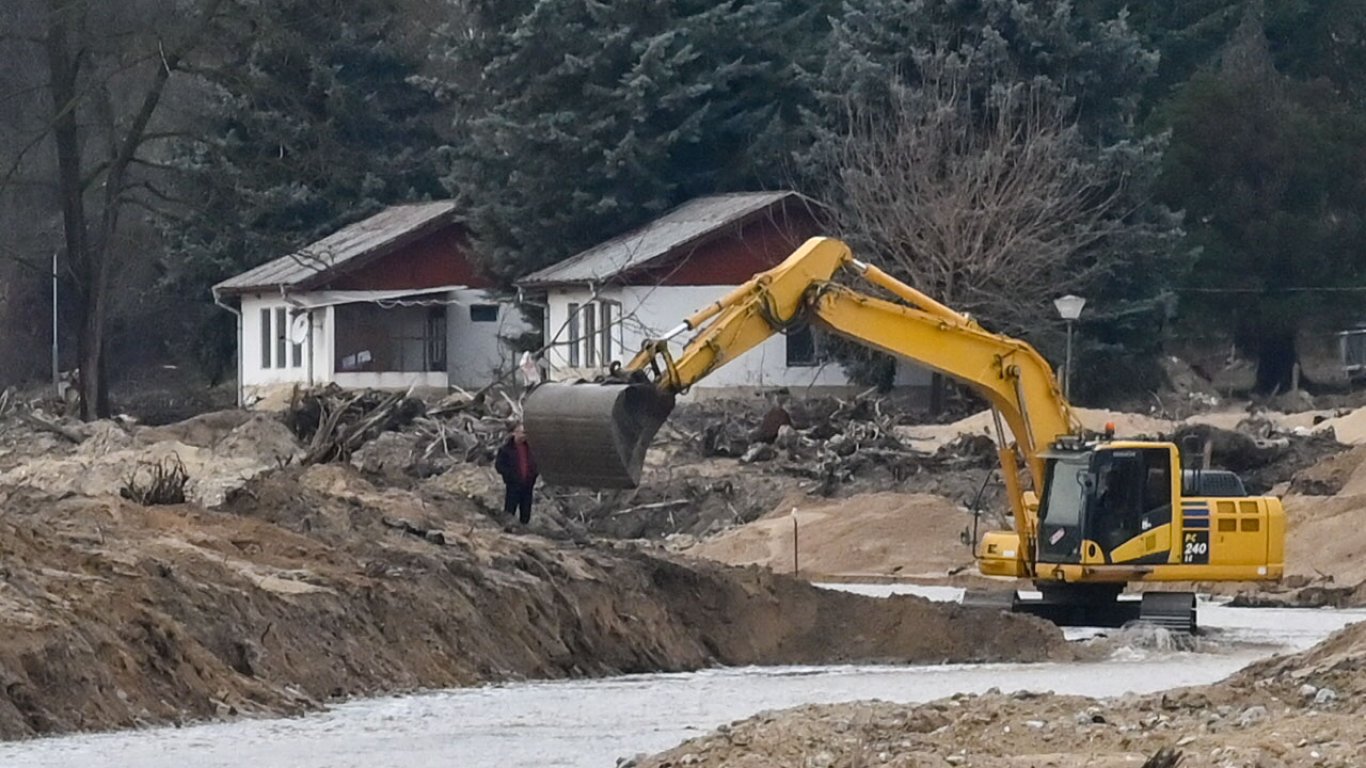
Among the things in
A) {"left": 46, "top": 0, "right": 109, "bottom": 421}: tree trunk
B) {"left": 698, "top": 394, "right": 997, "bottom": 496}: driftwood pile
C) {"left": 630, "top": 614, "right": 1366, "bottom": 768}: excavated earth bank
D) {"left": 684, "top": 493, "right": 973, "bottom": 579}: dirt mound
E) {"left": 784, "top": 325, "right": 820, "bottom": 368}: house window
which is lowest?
{"left": 684, "top": 493, "right": 973, "bottom": 579}: dirt mound

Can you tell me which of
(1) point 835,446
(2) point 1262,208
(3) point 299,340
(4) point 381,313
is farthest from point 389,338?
(1) point 835,446

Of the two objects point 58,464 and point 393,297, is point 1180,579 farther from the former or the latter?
point 393,297

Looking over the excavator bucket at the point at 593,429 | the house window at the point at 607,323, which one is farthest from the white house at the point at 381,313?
the excavator bucket at the point at 593,429

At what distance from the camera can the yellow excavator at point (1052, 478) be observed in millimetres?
23578

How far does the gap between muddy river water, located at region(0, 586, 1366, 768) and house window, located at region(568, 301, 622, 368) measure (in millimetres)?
30917

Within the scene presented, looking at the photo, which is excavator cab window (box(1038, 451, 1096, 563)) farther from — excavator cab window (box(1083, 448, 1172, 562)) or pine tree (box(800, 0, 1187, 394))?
pine tree (box(800, 0, 1187, 394))

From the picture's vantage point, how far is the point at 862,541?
111ft

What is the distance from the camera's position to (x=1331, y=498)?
111 ft

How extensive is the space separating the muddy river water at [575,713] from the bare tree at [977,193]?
2387 cm

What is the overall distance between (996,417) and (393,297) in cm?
3878

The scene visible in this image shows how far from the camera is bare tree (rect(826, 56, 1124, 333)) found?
1912 inches

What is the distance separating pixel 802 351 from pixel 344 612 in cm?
3580

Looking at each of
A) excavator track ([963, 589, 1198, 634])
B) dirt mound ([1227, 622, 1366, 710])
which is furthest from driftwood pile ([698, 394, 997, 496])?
dirt mound ([1227, 622, 1366, 710])

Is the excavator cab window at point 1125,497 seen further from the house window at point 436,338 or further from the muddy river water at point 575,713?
the house window at point 436,338
